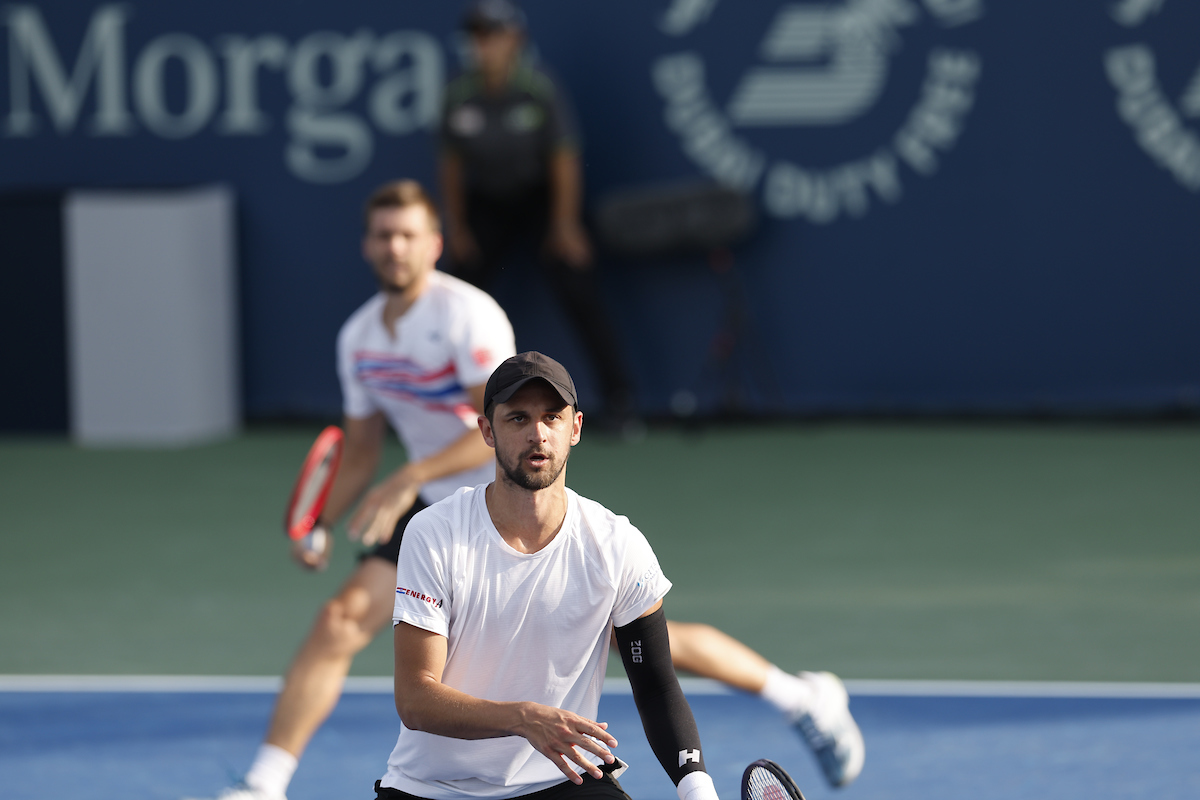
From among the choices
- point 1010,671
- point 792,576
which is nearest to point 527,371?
point 1010,671

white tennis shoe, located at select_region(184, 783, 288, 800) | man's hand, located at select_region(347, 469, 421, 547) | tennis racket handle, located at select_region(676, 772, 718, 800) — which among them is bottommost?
white tennis shoe, located at select_region(184, 783, 288, 800)

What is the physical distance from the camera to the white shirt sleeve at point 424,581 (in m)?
3.12

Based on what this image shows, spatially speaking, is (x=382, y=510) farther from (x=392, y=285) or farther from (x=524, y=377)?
(x=524, y=377)

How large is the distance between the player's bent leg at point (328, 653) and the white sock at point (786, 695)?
2.97 ft

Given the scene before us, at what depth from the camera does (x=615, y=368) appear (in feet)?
32.1

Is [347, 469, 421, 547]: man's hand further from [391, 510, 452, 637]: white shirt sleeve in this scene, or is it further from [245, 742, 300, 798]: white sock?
[391, 510, 452, 637]: white shirt sleeve

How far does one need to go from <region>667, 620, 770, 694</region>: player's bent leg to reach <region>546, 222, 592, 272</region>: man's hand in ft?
18.7

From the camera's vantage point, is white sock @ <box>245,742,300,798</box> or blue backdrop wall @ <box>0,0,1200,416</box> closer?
white sock @ <box>245,742,300,798</box>

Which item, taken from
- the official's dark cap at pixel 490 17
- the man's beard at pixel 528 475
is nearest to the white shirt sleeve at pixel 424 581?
the man's beard at pixel 528 475

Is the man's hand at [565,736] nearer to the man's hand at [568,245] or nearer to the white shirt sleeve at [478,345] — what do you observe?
the white shirt sleeve at [478,345]

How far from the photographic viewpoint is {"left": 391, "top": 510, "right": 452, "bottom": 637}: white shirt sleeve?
312 centimetres

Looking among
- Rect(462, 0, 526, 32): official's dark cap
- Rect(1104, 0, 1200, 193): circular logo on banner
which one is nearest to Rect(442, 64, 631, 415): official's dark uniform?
Rect(462, 0, 526, 32): official's dark cap

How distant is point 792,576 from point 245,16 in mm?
5315

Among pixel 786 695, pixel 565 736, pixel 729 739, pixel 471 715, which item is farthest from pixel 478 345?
pixel 565 736
